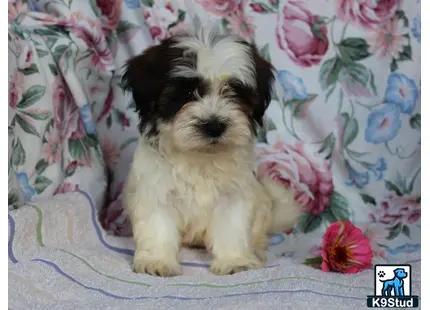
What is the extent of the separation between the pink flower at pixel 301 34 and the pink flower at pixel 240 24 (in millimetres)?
163

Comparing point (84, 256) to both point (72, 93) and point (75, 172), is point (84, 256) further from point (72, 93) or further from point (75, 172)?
point (72, 93)

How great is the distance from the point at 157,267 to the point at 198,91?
0.77m

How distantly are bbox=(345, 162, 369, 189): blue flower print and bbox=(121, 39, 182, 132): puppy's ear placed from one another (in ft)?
4.99

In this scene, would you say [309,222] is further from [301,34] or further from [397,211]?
[301,34]

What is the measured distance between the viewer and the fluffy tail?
3.50 meters

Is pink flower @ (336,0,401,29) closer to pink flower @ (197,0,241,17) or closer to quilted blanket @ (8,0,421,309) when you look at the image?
quilted blanket @ (8,0,421,309)

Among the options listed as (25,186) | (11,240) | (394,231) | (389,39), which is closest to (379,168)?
(394,231)

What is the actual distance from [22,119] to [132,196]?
2.51 ft

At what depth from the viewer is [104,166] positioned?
384cm

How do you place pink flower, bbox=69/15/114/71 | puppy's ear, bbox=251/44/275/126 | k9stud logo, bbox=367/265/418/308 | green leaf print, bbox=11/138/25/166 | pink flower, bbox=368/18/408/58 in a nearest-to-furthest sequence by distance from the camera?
k9stud logo, bbox=367/265/418/308 → puppy's ear, bbox=251/44/275/126 → green leaf print, bbox=11/138/25/166 → pink flower, bbox=69/15/114/71 → pink flower, bbox=368/18/408/58

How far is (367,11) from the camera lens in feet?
12.3

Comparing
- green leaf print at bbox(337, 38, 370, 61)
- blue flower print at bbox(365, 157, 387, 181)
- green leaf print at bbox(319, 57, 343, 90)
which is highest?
green leaf print at bbox(337, 38, 370, 61)

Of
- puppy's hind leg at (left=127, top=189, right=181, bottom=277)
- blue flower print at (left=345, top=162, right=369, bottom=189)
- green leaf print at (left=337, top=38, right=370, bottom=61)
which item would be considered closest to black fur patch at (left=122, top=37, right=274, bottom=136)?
puppy's hind leg at (left=127, top=189, right=181, bottom=277)

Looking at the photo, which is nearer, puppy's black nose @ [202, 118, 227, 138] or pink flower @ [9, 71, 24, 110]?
puppy's black nose @ [202, 118, 227, 138]
